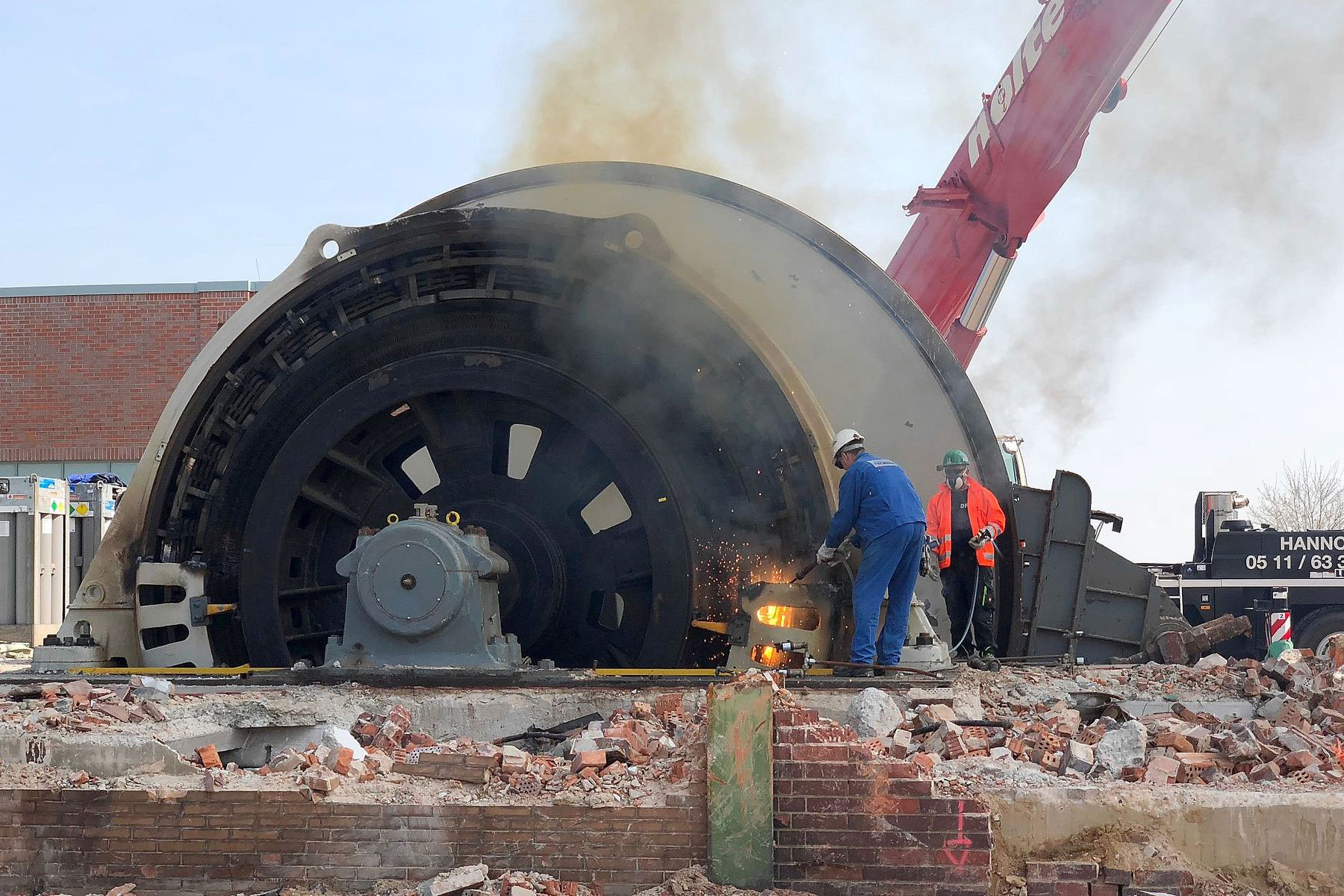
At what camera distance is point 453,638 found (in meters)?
6.29

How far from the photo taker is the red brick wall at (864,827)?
4180mm

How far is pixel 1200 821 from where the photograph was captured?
420 centimetres

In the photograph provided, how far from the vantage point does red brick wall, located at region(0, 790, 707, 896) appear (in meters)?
4.28

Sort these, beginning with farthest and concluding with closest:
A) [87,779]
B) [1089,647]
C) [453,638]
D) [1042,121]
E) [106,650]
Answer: [1042,121], [1089,647], [106,650], [453,638], [87,779]

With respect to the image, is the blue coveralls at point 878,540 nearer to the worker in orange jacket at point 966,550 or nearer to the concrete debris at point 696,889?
the worker in orange jacket at point 966,550

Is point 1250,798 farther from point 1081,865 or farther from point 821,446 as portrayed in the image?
point 821,446

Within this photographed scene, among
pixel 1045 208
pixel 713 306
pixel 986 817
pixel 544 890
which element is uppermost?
pixel 1045 208

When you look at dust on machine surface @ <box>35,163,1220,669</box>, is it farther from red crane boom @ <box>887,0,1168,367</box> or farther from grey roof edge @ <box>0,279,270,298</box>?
grey roof edge @ <box>0,279,270,298</box>

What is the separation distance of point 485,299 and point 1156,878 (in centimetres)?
446

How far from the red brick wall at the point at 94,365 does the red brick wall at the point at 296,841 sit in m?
23.8

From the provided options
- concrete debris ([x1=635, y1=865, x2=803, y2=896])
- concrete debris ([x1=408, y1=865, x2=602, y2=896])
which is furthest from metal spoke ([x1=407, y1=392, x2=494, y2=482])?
concrete debris ([x1=635, y1=865, x2=803, y2=896])

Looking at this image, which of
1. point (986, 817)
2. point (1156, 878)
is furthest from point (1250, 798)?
point (986, 817)

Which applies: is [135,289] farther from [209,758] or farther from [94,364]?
[209,758]

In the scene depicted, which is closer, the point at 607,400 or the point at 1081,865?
the point at 1081,865
